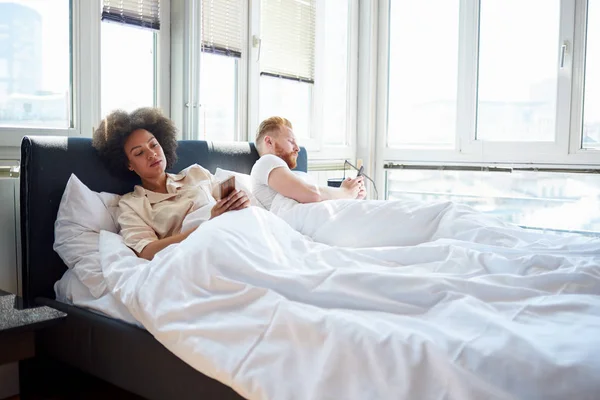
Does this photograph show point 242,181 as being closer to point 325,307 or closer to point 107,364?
point 107,364

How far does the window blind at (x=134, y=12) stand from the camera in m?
2.73

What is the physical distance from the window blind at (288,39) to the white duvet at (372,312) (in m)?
1.92

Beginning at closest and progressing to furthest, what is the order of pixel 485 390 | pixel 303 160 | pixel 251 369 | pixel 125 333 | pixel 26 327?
pixel 485 390, pixel 251 369, pixel 26 327, pixel 125 333, pixel 303 160

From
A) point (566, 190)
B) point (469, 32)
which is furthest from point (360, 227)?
point (469, 32)

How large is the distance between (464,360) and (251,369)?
18.4 inches

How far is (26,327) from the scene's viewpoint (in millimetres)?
1551

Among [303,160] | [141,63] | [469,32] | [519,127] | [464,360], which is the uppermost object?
[469,32]

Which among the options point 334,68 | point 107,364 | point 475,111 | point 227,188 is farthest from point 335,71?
point 107,364

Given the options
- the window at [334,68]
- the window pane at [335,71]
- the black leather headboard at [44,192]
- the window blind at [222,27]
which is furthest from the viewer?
the window pane at [335,71]

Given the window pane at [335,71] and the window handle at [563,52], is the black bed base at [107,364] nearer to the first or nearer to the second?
the window pane at [335,71]

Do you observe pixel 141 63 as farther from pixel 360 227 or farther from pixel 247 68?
pixel 360 227

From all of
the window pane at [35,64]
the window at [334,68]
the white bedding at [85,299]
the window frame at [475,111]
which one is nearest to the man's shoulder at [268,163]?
the window pane at [35,64]

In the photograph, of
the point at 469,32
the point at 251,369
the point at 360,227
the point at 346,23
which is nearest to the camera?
the point at 251,369

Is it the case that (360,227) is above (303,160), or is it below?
below
